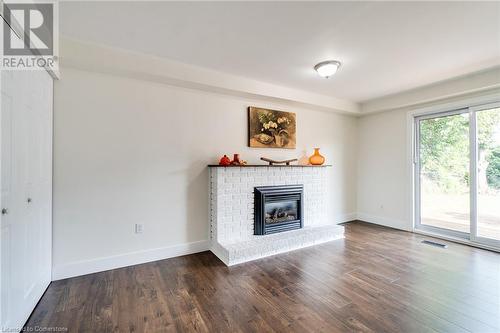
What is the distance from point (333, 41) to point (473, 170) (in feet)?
9.84

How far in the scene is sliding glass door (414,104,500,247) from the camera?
3.21 metres

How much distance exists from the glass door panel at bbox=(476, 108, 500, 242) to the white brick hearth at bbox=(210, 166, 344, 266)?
6.65 feet

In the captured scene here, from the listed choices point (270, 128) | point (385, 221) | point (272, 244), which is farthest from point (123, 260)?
point (385, 221)

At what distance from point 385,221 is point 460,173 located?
1506mm

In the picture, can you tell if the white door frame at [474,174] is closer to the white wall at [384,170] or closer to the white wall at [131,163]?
the white wall at [384,170]

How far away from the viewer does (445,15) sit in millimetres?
1951

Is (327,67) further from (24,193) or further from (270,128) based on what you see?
(24,193)

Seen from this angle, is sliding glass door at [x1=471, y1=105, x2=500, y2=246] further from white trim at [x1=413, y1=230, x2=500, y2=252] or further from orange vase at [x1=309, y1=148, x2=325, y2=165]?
orange vase at [x1=309, y1=148, x2=325, y2=165]

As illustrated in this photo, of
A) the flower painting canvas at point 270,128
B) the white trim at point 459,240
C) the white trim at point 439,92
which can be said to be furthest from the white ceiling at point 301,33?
the white trim at point 459,240

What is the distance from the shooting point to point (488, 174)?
3238 mm

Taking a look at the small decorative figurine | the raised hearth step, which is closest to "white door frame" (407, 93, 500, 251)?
the raised hearth step

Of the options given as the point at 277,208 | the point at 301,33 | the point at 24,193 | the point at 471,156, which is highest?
the point at 301,33

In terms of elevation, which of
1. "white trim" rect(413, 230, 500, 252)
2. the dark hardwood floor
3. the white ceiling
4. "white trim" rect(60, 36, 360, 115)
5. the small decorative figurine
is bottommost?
the dark hardwood floor

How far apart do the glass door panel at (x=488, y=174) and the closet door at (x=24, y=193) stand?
17.5 feet
